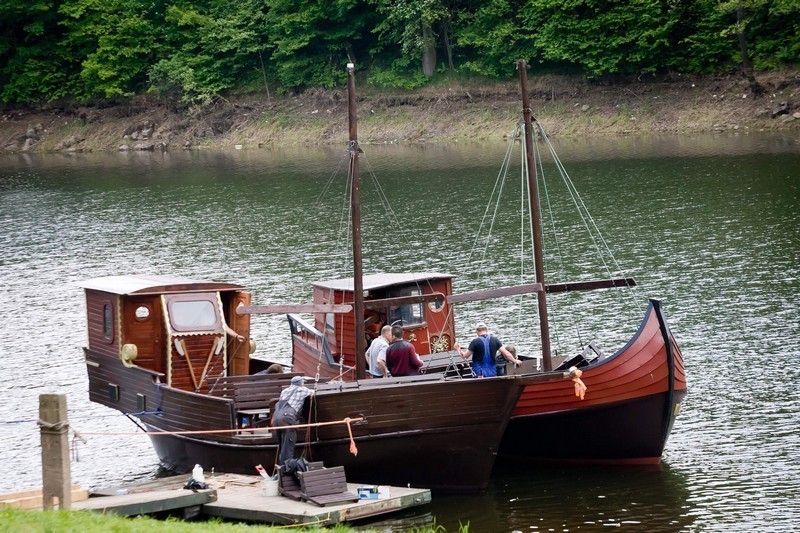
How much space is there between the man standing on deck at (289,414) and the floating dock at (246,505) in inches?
36.7

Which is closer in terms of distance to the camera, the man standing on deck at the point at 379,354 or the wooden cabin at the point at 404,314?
the man standing on deck at the point at 379,354

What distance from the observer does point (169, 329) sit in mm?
26984

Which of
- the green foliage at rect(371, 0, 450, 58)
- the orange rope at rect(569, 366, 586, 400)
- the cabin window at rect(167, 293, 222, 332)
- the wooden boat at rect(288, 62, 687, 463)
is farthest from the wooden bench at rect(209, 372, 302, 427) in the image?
the green foliage at rect(371, 0, 450, 58)

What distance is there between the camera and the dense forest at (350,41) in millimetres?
77688

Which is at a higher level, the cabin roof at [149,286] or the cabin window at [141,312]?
the cabin roof at [149,286]

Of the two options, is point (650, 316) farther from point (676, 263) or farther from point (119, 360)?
point (676, 263)

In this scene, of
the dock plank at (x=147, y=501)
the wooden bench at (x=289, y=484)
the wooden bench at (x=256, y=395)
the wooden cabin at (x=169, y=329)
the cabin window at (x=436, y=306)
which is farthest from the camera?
the cabin window at (x=436, y=306)

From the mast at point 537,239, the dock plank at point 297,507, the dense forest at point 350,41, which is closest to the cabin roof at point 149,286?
the dock plank at point 297,507

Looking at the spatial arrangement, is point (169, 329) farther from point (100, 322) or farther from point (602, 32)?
point (602, 32)

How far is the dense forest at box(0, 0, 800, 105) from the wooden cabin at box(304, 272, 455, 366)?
51.3m

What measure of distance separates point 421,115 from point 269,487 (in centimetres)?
6837

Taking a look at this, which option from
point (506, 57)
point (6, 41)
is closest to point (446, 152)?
point (506, 57)

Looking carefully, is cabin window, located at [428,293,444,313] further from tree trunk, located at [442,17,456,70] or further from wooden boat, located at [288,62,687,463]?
tree trunk, located at [442,17,456,70]

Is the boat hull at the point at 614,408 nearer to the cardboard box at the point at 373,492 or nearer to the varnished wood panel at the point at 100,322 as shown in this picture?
the cardboard box at the point at 373,492
